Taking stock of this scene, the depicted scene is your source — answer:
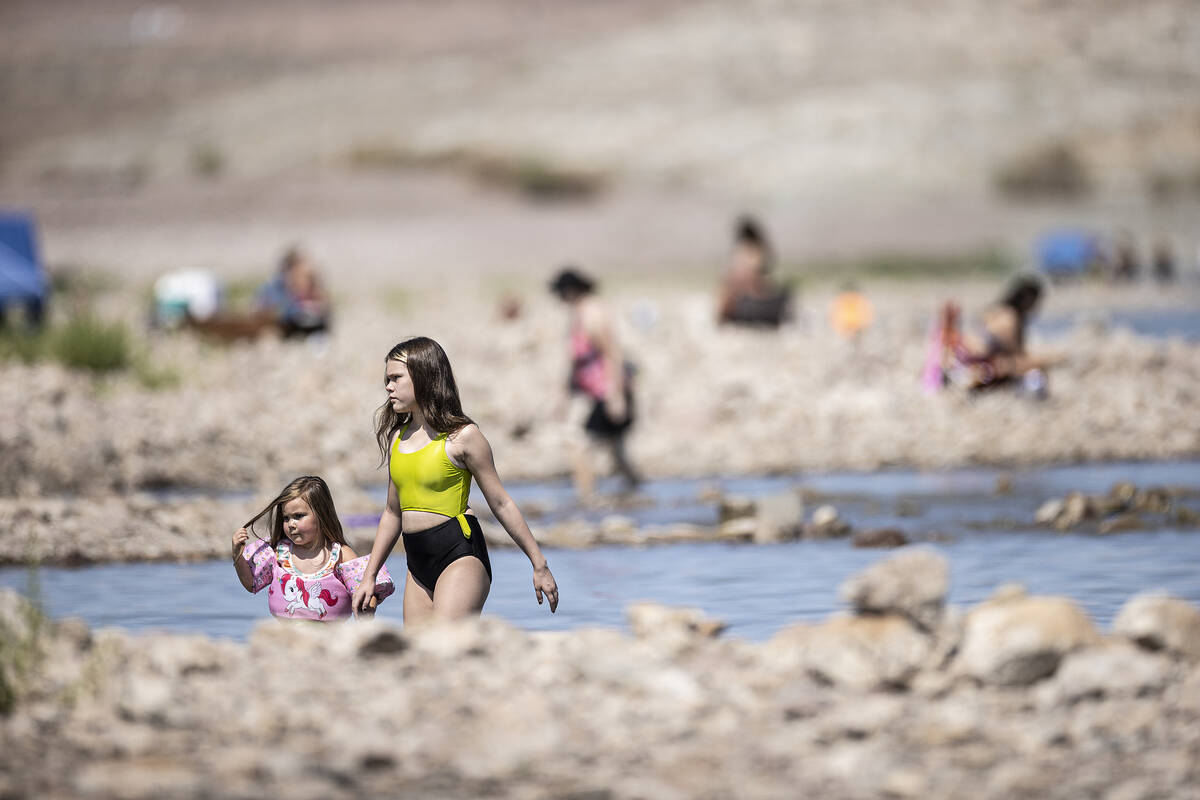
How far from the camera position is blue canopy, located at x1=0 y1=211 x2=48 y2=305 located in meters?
21.8

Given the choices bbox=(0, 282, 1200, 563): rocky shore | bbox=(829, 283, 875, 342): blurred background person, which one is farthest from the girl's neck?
bbox=(829, 283, 875, 342): blurred background person

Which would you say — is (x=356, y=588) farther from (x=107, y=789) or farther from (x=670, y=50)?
(x=670, y=50)

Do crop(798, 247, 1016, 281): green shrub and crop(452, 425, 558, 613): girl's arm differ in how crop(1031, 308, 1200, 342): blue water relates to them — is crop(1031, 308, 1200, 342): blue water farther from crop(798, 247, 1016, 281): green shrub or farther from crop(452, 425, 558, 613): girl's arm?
crop(452, 425, 558, 613): girl's arm

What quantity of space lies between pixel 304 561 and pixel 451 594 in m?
0.66

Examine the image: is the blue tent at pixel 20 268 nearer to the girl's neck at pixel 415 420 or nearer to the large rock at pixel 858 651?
the girl's neck at pixel 415 420

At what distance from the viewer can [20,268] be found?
22.1m

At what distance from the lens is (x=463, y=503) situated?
647 cm

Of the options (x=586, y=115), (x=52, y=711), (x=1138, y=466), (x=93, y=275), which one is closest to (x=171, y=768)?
(x=52, y=711)

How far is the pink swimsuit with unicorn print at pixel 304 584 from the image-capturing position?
6621 millimetres

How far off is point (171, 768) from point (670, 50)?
111077 millimetres

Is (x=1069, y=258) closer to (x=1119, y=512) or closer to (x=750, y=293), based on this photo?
(x=750, y=293)

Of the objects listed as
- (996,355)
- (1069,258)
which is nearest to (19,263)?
(996,355)

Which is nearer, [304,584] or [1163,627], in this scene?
[1163,627]

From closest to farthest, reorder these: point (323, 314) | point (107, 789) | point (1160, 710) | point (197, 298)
→ point (107, 789) < point (1160, 710) < point (323, 314) < point (197, 298)
